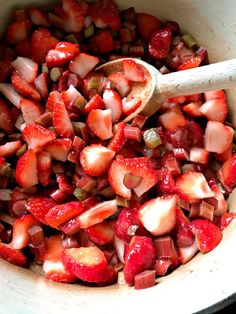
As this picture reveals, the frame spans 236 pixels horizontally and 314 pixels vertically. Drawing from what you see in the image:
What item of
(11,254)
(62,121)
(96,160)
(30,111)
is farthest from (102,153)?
(11,254)

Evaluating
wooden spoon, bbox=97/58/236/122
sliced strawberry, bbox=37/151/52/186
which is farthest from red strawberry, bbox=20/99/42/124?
wooden spoon, bbox=97/58/236/122

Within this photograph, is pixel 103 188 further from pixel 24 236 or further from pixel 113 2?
pixel 113 2

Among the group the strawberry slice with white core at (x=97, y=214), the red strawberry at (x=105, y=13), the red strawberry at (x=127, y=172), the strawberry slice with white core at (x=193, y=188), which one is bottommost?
the strawberry slice with white core at (x=97, y=214)

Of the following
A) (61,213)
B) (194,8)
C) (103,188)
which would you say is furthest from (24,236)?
(194,8)

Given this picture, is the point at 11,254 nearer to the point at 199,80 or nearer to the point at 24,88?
the point at 24,88

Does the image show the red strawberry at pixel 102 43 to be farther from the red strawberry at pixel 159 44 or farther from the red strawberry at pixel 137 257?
the red strawberry at pixel 137 257

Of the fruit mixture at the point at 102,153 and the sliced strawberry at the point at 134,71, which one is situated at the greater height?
the sliced strawberry at the point at 134,71

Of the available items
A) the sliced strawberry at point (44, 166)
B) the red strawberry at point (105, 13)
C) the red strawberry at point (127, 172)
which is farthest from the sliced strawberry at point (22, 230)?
the red strawberry at point (105, 13)
